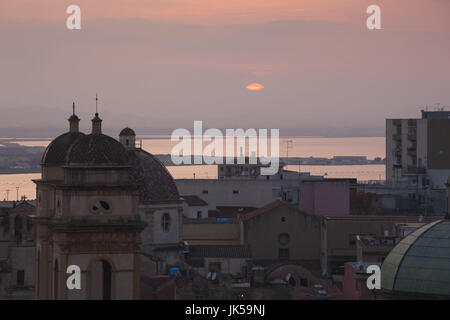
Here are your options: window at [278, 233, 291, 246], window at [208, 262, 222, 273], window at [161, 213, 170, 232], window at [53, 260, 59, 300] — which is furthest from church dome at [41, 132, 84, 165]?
window at [278, 233, 291, 246]

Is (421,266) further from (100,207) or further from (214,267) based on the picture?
(214,267)

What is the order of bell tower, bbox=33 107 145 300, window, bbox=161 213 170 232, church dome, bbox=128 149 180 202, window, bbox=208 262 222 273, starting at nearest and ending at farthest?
bell tower, bbox=33 107 145 300, church dome, bbox=128 149 180 202, window, bbox=161 213 170 232, window, bbox=208 262 222 273

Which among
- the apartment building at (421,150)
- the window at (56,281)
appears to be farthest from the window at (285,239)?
Answer: the window at (56,281)

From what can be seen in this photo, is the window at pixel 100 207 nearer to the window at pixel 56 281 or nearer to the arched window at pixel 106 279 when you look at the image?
the arched window at pixel 106 279

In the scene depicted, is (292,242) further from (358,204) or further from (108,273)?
(108,273)

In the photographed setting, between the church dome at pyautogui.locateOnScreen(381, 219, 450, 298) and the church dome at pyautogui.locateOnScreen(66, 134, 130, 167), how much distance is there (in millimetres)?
7988

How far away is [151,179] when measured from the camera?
58.8 m

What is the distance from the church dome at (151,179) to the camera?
58.2m

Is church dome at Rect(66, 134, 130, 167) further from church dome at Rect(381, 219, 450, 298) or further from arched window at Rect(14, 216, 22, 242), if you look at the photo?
arched window at Rect(14, 216, 22, 242)

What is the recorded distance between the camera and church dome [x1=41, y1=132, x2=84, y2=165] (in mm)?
43688

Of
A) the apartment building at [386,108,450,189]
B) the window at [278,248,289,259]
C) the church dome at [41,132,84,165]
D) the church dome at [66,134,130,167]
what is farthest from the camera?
the apartment building at [386,108,450,189]

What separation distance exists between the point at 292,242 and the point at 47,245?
113ft

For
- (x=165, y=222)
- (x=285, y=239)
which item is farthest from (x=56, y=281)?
(x=285, y=239)

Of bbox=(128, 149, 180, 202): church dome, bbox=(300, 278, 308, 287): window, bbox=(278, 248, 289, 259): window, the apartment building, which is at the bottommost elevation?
bbox=(300, 278, 308, 287): window
